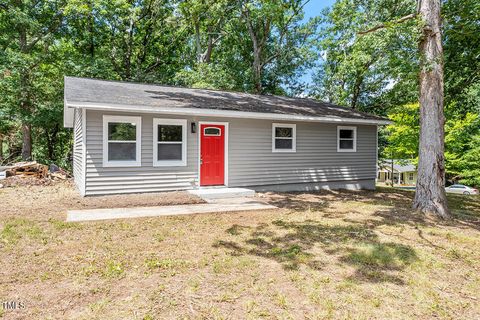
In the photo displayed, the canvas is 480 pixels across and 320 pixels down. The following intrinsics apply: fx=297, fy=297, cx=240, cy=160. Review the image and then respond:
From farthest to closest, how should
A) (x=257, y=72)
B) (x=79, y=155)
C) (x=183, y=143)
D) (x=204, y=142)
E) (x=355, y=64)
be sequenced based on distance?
(x=257, y=72) < (x=355, y=64) < (x=79, y=155) < (x=204, y=142) < (x=183, y=143)

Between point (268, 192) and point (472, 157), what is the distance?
20689 mm

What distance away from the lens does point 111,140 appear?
823 centimetres

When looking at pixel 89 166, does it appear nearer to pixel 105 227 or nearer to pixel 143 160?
pixel 143 160

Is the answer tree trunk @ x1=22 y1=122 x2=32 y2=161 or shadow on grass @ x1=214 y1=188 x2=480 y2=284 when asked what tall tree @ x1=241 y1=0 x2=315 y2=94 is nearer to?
tree trunk @ x1=22 y1=122 x2=32 y2=161

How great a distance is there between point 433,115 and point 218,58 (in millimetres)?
18179

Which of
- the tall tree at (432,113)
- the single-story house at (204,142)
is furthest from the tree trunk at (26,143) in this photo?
the tall tree at (432,113)

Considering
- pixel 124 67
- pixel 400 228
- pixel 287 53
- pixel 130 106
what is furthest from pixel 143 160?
pixel 287 53

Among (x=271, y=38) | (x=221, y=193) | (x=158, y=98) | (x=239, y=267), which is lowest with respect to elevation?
(x=239, y=267)

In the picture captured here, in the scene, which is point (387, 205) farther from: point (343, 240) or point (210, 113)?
point (210, 113)

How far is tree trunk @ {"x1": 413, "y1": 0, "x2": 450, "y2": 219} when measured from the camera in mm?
6738

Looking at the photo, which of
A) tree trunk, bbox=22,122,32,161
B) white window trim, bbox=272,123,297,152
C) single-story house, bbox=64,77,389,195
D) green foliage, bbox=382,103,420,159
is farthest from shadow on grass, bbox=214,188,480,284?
tree trunk, bbox=22,122,32,161

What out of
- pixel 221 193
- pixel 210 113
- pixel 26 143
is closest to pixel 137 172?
pixel 221 193

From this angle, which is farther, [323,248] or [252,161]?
[252,161]

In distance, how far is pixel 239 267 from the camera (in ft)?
12.3
